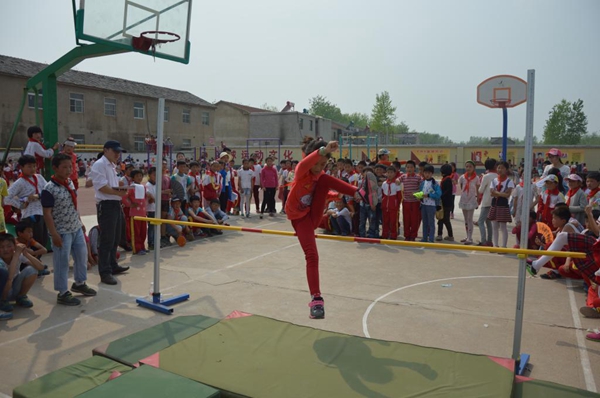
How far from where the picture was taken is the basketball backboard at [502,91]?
32.1 feet

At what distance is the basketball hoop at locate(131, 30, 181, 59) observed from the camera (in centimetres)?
706

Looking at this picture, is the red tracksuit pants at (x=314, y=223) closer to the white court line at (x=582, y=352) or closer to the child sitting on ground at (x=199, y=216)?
the white court line at (x=582, y=352)

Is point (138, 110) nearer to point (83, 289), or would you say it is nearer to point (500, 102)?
point (500, 102)

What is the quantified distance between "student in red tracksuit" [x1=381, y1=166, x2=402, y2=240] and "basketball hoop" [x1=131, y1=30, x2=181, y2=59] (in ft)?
17.6

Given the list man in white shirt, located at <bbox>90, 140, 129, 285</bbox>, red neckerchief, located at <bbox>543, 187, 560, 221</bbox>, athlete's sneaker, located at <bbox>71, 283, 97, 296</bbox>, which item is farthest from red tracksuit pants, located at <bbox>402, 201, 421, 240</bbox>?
athlete's sneaker, located at <bbox>71, 283, 97, 296</bbox>

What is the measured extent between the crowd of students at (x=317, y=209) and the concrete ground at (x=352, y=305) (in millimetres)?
438

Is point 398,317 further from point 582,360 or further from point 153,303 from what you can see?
point 153,303

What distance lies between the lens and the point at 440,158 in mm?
35625

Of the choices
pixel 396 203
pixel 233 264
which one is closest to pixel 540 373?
pixel 233 264

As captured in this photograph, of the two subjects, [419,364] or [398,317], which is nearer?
[419,364]

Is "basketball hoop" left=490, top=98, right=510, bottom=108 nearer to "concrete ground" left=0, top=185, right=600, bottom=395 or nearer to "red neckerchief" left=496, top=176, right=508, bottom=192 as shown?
"red neckerchief" left=496, top=176, right=508, bottom=192

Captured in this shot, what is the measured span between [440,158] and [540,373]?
33.4 metres

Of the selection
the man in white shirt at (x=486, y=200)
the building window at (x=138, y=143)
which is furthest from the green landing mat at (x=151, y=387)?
the building window at (x=138, y=143)

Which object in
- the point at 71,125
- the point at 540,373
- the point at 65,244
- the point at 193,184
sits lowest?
the point at 540,373
